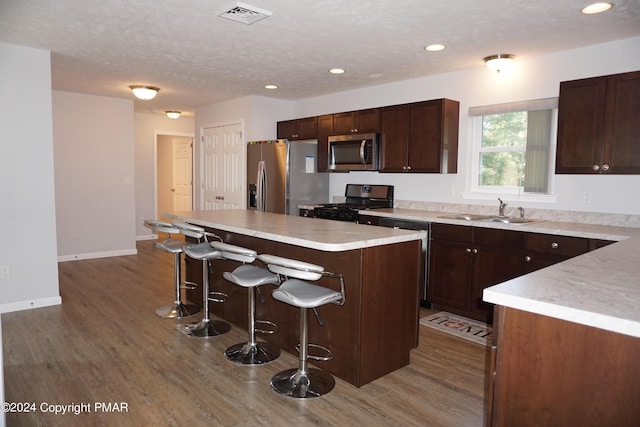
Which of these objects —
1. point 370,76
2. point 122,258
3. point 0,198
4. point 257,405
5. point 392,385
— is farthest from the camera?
point 122,258

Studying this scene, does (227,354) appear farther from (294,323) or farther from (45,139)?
(45,139)

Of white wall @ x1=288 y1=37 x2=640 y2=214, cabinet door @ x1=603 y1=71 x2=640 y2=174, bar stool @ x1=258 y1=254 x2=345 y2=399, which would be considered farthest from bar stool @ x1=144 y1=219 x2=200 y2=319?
cabinet door @ x1=603 y1=71 x2=640 y2=174

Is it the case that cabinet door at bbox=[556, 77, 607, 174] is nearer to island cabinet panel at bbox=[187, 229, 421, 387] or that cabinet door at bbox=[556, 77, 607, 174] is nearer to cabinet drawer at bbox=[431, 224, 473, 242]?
cabinet drawer at bbox=[431, 224, 473, 242]

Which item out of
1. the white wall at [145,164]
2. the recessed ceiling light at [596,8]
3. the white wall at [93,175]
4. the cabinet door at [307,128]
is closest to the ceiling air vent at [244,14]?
the recessed ceiling light at [596,8]

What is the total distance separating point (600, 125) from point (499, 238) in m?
1.18

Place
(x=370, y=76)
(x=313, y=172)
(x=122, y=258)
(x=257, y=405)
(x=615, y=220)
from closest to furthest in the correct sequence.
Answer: (x=257, y=405)
(x=615, y=220)
(x=370, y=76)
(x=313, y=172)
(x=122, y=258)

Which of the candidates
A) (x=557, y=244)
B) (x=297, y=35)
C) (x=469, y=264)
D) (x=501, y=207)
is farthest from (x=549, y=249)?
(x=297, y=35)

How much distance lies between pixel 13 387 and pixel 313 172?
164 inches

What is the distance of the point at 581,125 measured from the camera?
346cm

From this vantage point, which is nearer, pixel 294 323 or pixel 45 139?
pixel 294 323

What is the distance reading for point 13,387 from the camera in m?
2.57

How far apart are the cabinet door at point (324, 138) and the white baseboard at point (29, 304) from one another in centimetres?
343

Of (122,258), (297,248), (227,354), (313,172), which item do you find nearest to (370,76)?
(313,172)

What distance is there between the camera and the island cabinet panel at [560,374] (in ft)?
4.06
